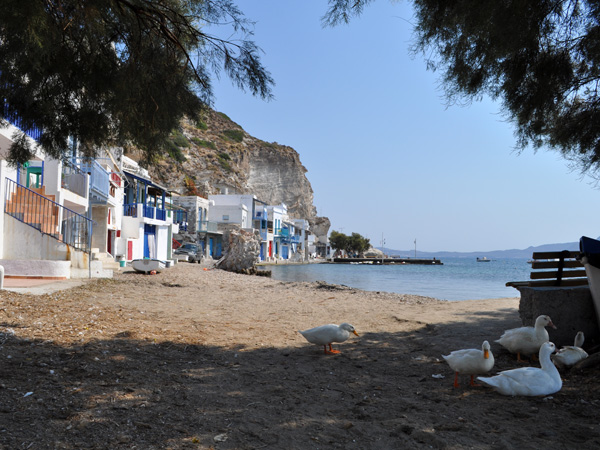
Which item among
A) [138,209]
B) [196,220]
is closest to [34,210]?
[138,209]

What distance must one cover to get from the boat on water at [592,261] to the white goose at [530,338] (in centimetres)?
99

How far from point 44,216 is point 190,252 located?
2798 cm

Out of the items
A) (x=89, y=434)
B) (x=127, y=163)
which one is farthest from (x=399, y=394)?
(x=127, y=163)

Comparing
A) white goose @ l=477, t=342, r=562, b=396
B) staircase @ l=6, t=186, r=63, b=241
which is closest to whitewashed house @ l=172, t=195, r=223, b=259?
staircase @ l=6, t=186, r=63, b=241

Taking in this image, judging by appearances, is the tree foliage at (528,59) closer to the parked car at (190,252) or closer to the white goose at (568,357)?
the white goose at (568,357)

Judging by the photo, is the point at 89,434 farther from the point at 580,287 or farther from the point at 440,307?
the point at 440,307

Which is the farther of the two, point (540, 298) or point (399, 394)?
point (540, 298)

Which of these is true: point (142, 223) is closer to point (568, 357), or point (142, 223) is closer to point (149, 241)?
point (149, 241)

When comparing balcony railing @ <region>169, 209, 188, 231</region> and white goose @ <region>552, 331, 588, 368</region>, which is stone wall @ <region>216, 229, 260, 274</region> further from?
white goose @ <region>552, 331, 588, 368</region>

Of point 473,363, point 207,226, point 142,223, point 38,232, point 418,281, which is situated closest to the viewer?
point 473,363

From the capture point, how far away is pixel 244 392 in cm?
421

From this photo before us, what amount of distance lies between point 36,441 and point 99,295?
820cm

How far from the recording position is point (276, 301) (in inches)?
492

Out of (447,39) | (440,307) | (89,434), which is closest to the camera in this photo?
(89,434)
